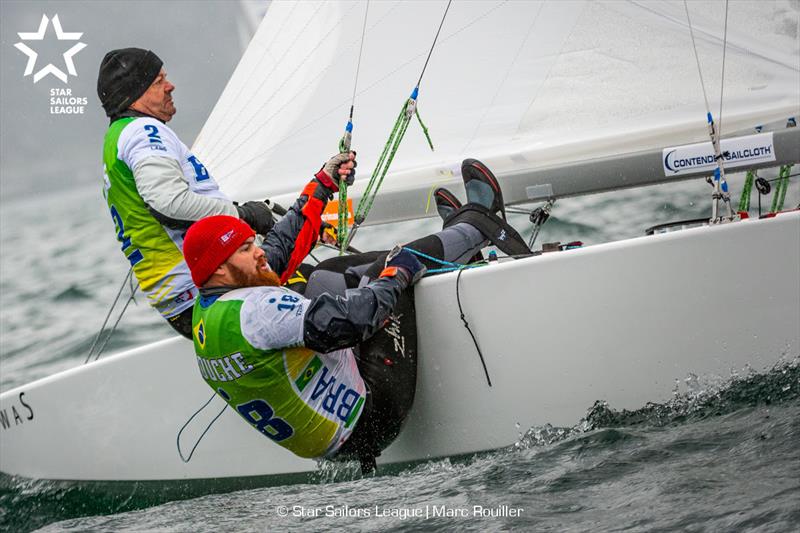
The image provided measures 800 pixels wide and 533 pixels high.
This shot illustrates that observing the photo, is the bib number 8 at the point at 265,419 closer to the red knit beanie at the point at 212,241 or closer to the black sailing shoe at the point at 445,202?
the red knit beanie at the point at 212,241

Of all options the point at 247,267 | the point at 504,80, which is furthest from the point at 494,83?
the point at 247,267

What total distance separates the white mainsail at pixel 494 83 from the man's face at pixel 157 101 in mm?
785

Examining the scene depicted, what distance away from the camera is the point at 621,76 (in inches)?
129

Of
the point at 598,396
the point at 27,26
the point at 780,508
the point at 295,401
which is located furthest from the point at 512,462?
the point at 27,26

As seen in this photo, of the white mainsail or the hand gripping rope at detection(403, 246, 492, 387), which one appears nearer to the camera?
the hand gripping rope at detection(403, 246, 492, 387)

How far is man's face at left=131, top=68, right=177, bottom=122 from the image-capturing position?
2.75 metres

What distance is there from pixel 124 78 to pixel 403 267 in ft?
2.62

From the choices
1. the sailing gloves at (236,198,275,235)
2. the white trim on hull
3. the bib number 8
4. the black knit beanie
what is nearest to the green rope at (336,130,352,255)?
the sailing gloves at (236,198,275,235)

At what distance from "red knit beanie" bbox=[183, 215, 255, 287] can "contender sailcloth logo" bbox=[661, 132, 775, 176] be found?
52.9 inches

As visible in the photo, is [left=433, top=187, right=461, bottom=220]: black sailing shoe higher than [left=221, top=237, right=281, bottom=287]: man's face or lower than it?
lower

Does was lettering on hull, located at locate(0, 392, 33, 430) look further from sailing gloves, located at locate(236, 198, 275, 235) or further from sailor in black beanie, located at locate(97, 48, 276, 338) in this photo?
sailing gloves, located at locate(236, 198, 275, 235)

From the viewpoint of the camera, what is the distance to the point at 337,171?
2.80 m

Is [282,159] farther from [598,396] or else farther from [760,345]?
[760,345]

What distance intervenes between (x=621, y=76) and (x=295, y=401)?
4.64 ft
